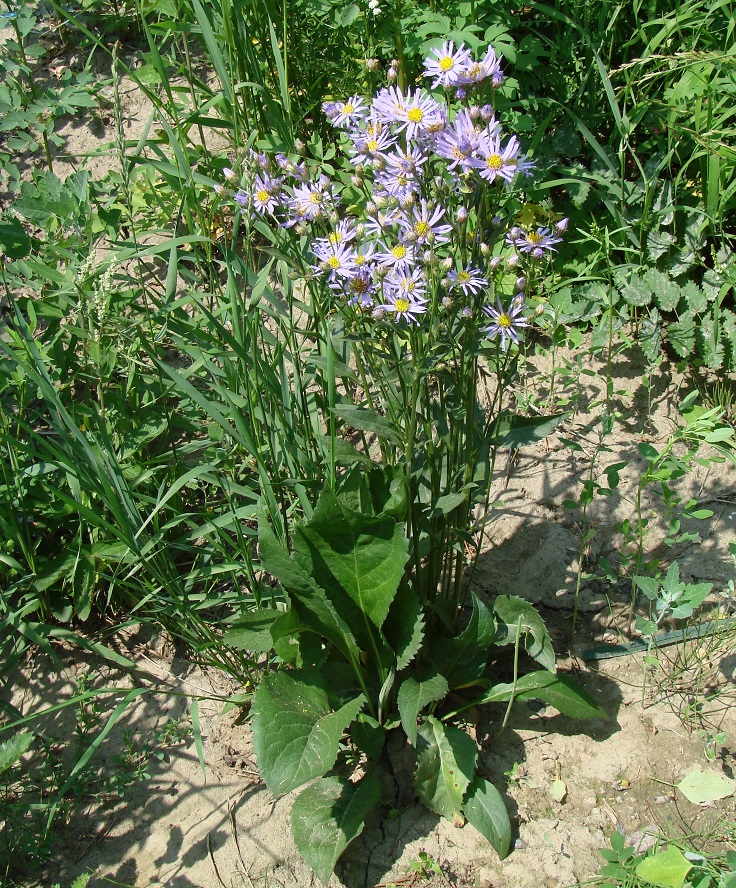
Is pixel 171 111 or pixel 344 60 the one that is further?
pixel 344 60

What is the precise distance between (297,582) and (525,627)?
0.60 meters

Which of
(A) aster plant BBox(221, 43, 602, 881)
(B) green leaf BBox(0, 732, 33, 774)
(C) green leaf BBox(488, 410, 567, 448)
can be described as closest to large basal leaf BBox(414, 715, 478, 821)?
(A) aster plant BBox(221, 43, 602, 881)

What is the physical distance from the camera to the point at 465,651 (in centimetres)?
208

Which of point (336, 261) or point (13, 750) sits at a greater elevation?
point (336, 261)

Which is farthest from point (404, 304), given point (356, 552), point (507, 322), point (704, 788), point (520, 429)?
point (704, 788)

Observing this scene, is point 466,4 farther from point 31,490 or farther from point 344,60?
point 31,490

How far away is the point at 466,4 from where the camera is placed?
2.91 m

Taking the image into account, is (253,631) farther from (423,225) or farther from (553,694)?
(423,225)

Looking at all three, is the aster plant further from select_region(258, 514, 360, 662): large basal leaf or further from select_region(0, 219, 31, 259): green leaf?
select_region(0, 219, 31, 259): green leaf

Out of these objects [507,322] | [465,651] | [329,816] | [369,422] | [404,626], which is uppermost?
[507,322]

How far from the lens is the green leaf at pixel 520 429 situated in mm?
1977

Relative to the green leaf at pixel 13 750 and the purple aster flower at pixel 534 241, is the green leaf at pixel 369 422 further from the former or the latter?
the green leaf at pixel 13 750

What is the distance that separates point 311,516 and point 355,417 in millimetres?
255

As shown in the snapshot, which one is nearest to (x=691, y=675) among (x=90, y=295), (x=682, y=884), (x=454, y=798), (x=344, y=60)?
(x=682, y=884)
